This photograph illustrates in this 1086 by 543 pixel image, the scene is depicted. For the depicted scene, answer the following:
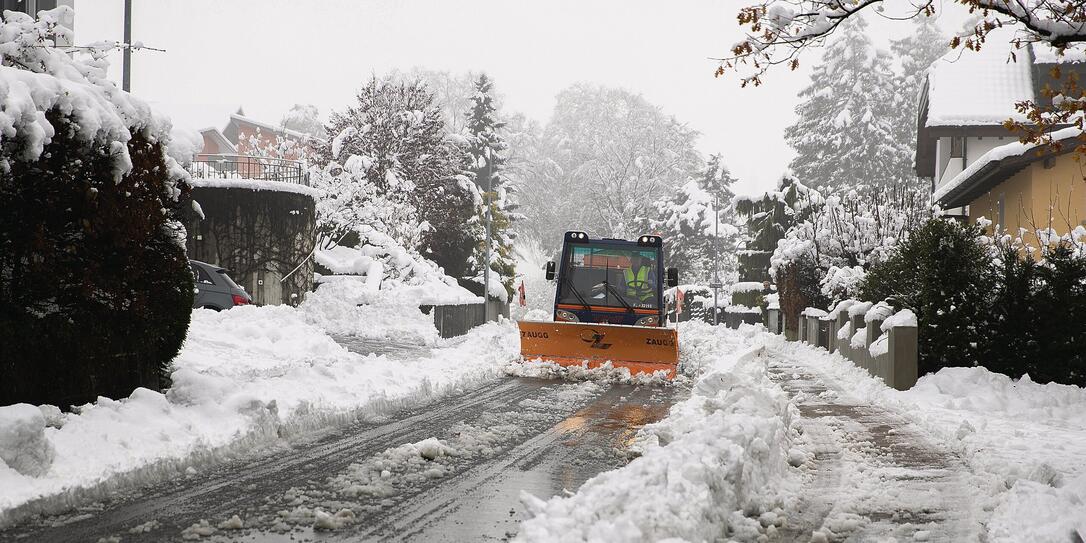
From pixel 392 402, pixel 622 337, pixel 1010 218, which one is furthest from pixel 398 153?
pixel 392 402

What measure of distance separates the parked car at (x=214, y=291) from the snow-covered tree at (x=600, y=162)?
5015 centimetres

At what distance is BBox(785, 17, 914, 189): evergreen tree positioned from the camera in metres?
62.7

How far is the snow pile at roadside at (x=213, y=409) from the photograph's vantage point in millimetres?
6359

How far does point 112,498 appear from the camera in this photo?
614 centimetres

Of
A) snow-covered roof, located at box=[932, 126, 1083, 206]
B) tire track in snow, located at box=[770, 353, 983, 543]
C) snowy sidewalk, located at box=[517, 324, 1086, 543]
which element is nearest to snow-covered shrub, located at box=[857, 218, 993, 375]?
snowy sidewalk, located at box=[517, 324, 1086, 543]

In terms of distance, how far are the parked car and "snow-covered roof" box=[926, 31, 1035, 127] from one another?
947 inches

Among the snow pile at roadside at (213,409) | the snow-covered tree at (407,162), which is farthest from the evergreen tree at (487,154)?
the snow pile at roadside at (213,409)

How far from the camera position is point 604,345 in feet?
52.4

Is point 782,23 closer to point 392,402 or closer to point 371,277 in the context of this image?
point 392,402

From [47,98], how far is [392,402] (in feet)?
16.7

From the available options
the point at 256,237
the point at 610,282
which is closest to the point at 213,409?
the point at 610,282

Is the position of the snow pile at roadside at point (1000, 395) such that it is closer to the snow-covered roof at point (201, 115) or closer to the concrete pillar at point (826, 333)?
the concrete pillar at point (826, 333)

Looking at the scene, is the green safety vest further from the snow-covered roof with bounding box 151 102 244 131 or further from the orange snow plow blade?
the snow-covered roof with bounding box 151 102 244 131

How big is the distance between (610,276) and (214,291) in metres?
7.38
